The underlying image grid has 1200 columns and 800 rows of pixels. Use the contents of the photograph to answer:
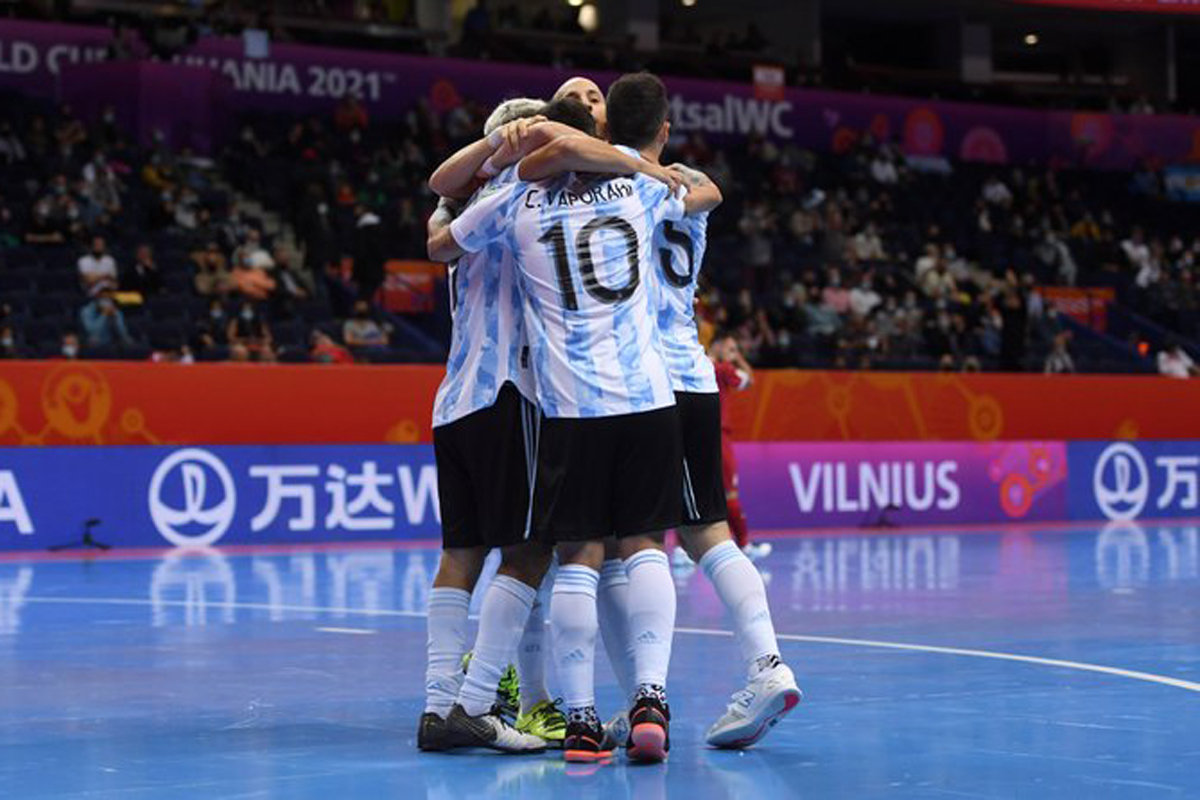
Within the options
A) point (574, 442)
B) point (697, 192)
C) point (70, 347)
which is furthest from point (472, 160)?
point (70, 347)

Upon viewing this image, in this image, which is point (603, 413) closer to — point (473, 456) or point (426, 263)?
point (473, 456)

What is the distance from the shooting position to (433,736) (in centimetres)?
685

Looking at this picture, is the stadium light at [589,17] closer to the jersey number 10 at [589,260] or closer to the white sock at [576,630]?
the jersey number 10 at [589,260]

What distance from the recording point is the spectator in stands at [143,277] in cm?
2436

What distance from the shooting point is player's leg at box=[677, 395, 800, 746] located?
6664 mm

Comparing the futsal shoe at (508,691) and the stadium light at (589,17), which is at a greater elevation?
the stadium light at (589,17)

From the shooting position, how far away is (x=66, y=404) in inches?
770

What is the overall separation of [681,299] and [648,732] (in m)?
1.84

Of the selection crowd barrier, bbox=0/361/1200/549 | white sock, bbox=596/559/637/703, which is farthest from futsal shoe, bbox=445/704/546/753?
crowd barrier, bbox=0/361/1200/549

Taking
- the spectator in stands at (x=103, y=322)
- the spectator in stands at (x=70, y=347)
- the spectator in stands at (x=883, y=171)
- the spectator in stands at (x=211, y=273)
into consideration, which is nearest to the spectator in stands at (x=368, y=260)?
the spectator in stands at (x=211, y=273)

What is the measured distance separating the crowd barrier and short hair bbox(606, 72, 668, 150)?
1329 centimetres

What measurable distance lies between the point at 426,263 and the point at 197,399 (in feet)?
31.2

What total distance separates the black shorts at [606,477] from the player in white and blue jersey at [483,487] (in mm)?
188

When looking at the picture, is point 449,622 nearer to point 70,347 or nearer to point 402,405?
point 402,405
